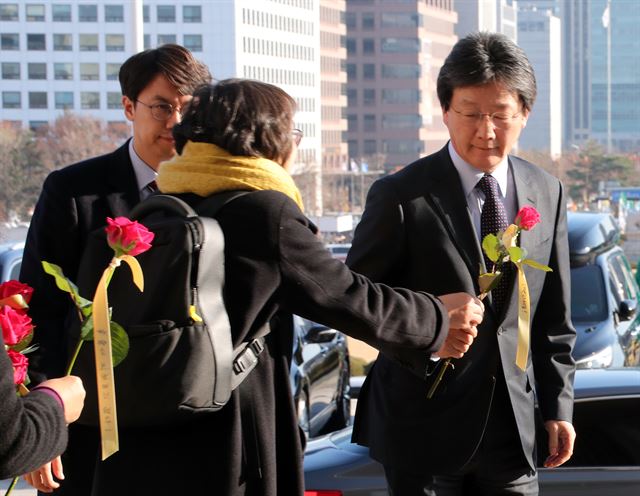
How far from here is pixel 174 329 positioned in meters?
2.88

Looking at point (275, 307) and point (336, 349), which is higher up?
point (275, 307)

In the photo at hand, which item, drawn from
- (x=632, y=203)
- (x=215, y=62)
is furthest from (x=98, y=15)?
(x=632, y=203)

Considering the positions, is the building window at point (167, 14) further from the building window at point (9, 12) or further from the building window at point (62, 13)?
the building window at point (9, 12)

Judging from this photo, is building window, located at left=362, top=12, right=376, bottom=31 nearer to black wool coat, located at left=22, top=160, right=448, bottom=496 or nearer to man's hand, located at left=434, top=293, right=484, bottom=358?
man's hand, located at left=434, top=293, right=484, bottom=358

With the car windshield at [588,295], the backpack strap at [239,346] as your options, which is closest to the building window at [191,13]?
the car windshield at [588,295]

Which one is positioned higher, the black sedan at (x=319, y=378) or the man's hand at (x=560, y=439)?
the man's hand at (x=560, y=439)

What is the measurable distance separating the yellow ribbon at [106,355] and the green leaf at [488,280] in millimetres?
1141

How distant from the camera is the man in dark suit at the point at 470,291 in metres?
3.71

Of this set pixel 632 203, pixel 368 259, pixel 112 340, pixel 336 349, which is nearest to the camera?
pixel 112 340

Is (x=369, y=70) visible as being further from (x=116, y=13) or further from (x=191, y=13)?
(x=116, y=13)

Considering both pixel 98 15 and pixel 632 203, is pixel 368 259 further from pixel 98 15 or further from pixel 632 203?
pixel 98 15

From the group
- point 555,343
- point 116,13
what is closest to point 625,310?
point 555,343

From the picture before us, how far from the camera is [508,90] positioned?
382 cm

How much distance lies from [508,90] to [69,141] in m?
92.4
